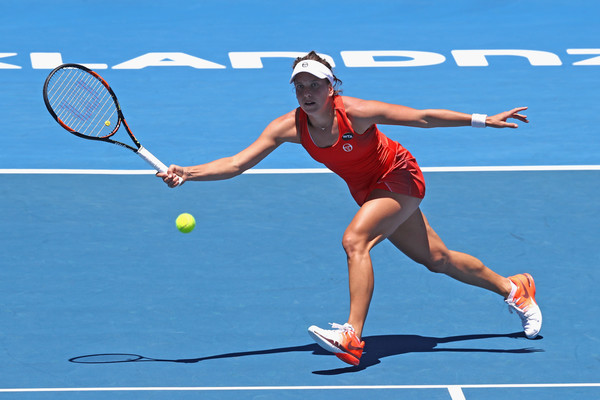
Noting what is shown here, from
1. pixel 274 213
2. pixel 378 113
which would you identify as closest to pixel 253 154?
pixel 378 113

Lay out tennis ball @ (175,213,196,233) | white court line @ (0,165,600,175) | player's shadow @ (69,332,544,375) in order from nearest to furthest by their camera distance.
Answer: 1. player's shadow @ (69,332,544,375)
2. tennis ball @ (175,213,196,233)
3. white court line @ (0,165,600,175)

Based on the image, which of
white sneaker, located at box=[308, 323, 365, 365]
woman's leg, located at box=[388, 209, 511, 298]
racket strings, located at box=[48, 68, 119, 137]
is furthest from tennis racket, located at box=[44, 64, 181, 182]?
white sneaker, located at box=[308, 323, 365, 365]

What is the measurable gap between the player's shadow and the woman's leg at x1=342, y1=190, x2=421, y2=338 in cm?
37

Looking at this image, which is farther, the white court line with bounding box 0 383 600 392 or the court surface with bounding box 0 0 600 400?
the court surface with bounding box 0 0 600 400

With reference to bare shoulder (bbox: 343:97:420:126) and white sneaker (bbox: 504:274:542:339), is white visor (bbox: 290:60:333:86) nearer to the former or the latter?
bare shoulder (bbox: 343:97:420:126)

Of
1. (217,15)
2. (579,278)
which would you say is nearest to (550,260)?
(579,278)

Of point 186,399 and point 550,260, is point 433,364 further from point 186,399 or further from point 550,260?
point 550,260

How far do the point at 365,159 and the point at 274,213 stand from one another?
9.31 ft

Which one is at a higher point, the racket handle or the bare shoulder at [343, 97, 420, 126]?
the bare shoulder at [343, 97, 420, 126]

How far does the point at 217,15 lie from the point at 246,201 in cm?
690

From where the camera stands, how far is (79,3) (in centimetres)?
1736

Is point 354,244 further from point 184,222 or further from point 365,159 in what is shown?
point 184,222

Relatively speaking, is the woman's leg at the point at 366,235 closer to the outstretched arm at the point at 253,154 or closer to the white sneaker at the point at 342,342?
the white sneaker at the point at 342,342

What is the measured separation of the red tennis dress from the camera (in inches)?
295
